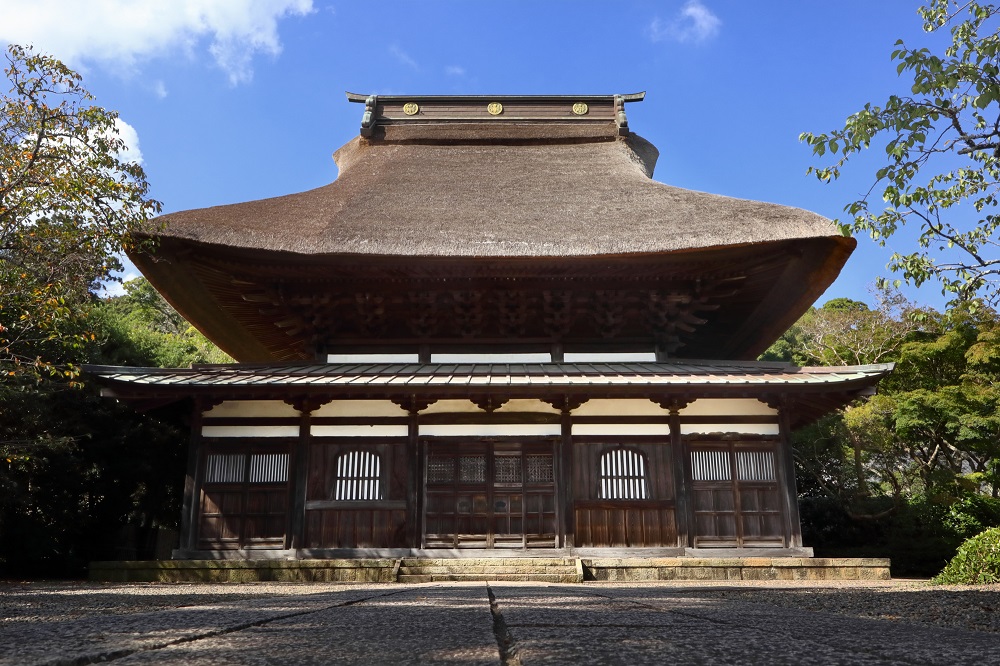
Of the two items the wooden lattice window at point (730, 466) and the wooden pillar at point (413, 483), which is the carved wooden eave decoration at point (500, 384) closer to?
the wooden pillar at point (413, 483)

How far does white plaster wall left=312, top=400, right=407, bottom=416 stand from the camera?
9039 mm

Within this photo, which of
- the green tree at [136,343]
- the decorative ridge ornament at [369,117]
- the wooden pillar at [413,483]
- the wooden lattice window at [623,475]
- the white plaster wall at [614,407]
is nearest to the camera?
the wooden pillar at [413,483]

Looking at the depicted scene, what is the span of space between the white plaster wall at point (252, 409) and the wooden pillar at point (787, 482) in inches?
255

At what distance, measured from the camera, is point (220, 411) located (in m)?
8.93

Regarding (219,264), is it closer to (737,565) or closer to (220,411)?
(220,411)

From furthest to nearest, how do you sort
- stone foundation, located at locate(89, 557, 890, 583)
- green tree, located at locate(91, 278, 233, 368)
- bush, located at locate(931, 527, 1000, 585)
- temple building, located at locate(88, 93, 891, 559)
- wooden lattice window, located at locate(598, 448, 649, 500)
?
green tree, located at locate(91, 278, 233, 368) < wooden lattice window, located at locate(598, 448, 649, 500) < temple building, located at locate(88, 93, 891, 559) < stone foundation, located at locate(89, 557, 890, 583) < bush, located at locate(931, 527, 1000, 585)

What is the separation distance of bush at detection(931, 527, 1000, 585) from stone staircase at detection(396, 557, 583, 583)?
3.92m

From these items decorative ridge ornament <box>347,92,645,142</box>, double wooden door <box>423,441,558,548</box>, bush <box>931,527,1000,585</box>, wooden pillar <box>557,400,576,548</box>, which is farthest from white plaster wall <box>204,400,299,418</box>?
bush <box>931,527,1000,585</box>

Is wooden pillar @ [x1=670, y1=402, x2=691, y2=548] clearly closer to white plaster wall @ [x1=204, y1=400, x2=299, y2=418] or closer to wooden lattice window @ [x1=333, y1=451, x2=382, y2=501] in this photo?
wooden lattice window @ [x1=333, y1=451, x2=382, y2=501]

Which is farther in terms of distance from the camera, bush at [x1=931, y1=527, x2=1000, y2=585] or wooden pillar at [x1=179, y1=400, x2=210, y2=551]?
wooden pillar at [x1=179, y1=400, x2=210, y2=551]

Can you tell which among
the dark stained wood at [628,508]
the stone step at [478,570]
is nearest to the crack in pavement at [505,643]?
the stone step at [478,570]

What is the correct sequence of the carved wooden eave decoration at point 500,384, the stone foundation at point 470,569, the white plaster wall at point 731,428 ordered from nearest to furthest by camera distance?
the stone foundation at point 470,569 → the carved wooden eave decoration at point 500,384 → the white plaster wall at point 731,428

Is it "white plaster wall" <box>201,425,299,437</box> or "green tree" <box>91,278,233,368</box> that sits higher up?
"green tree" <box>91,278,233,368</box>

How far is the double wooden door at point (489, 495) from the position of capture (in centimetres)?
863
